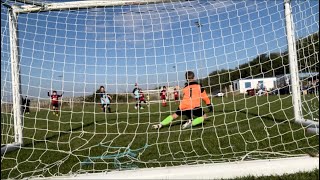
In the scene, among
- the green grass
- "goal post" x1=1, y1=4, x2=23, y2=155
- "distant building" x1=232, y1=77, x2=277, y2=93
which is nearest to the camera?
the green grass

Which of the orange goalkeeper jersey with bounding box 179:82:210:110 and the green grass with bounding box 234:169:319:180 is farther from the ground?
the orange goalkeeper jersey with bounding box 179:82:210:110


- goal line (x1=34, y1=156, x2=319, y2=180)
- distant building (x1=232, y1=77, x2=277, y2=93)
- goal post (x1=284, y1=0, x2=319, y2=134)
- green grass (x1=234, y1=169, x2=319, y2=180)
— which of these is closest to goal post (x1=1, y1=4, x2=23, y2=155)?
Result: goal line (x1=34, y1=156, x2=319, y2=180)

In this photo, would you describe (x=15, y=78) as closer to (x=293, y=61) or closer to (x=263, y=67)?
(x=263, y=67)

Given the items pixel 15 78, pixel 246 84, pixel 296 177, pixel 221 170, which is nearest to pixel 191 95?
pixel 246 84

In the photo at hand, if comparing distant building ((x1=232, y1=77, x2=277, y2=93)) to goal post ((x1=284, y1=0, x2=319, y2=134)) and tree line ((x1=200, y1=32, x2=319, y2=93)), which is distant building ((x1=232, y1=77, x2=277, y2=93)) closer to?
tree line ((x1=200, y1=32, x2=319, y2=93))

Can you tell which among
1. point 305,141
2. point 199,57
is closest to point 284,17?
point 199,57

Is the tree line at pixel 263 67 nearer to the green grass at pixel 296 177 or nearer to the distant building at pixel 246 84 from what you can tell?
the distant building at pixel 246 84

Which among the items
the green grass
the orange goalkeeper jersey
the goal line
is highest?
the orange goalkeeper jersey

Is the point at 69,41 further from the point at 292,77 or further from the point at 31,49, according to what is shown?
the point at 292,77

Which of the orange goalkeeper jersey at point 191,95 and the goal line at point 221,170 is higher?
the orange goalkeeper jersey at point 191,95

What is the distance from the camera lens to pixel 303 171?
3301mm

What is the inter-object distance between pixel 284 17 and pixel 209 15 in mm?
1222

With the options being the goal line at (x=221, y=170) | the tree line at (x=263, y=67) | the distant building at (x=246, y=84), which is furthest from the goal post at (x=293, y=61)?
the goal line at (x=221, y=170)

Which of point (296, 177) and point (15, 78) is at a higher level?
point (15, 78)
